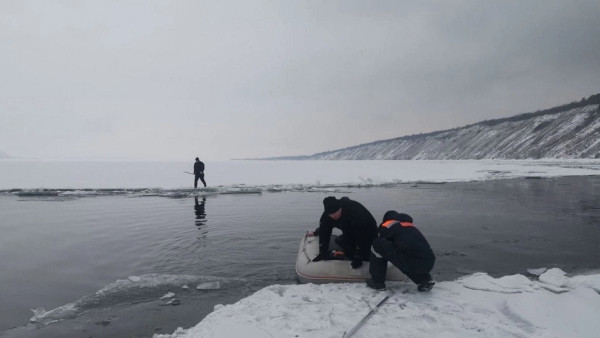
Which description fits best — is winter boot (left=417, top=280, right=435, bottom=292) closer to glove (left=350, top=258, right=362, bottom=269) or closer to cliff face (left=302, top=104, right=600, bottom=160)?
glove (left=350, top=258, right=362, bottom=269)

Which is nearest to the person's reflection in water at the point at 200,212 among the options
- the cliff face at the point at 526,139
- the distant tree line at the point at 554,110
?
the cliff face at the point at 526,139

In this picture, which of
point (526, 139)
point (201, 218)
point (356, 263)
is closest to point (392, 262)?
point (356, 263)

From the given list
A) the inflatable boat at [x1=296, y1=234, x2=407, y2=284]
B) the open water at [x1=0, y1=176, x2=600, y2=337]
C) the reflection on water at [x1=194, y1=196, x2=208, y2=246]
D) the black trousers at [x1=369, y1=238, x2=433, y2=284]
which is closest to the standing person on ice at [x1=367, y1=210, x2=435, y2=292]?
the black trousers at [x1=369, y1=238, x2=433, y2=284]

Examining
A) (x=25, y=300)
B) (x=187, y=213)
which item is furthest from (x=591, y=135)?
(x=25, y=300)

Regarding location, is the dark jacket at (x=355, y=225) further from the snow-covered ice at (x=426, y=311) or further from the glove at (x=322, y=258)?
the snow-covered ice at (x=426, y=311)

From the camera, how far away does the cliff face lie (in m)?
86.4

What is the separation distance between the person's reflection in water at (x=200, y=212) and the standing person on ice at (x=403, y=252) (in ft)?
23.7

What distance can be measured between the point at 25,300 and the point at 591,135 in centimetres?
10826

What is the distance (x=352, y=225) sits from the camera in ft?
19.0

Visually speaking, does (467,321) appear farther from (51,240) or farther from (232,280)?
(51,240)

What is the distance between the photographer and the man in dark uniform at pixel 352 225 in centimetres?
576

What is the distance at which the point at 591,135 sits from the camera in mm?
84500

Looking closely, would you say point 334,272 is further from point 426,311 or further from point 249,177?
point 249,177

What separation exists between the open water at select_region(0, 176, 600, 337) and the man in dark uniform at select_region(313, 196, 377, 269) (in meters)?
1.35
